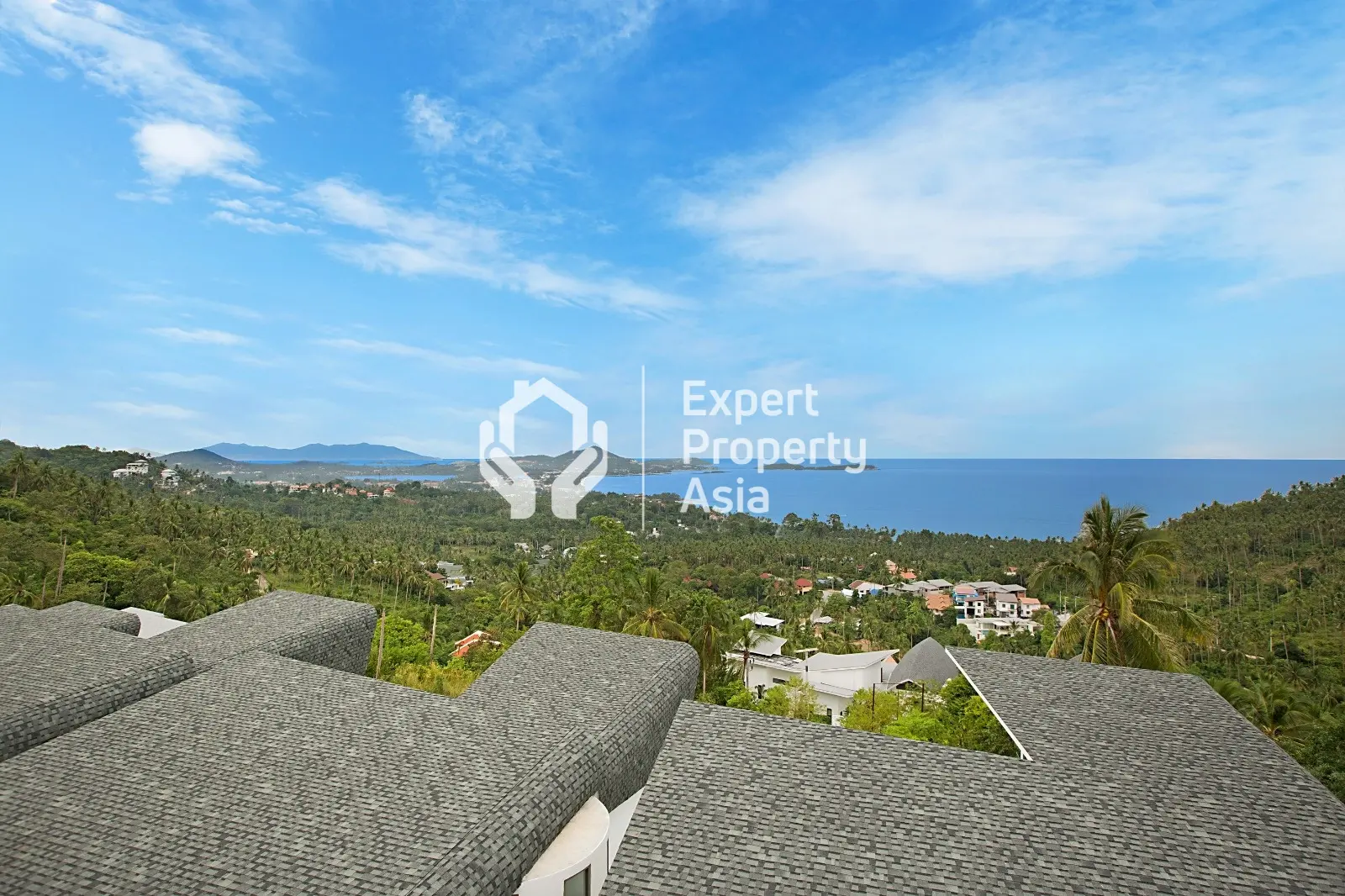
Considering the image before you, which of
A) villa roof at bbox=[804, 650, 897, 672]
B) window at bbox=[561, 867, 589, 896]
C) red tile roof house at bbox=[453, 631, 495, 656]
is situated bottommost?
villa roof at bbox=[804, 650, 897, 672]

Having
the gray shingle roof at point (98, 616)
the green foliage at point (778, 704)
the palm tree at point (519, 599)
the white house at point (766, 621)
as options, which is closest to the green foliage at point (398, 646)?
the palm tree at point (519, 599)

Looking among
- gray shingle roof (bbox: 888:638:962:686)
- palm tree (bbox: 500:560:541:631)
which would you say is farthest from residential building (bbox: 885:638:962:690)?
palm tree (bbox: 500:560:541:631)

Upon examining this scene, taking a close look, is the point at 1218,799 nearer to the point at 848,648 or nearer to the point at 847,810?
the point at 847,810

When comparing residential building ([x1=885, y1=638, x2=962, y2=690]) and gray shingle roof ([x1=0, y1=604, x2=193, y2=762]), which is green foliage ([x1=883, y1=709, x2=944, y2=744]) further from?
gray shingle roof ([x1=0, y1=604, x2=193, y2=762])

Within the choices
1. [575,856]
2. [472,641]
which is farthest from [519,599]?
[575,856]

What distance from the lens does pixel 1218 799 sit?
18.2ft

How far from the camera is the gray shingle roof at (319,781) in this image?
16.7 feet

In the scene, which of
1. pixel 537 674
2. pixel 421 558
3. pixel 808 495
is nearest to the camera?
pixel 537 674

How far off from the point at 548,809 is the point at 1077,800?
4.32m

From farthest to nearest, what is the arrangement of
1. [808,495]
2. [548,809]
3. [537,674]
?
[808,495] → [537,674] → [548,809]

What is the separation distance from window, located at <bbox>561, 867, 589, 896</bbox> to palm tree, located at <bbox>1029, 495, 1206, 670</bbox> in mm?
7063

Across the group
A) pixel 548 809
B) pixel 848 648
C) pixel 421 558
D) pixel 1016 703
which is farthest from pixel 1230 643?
pixel 421 558

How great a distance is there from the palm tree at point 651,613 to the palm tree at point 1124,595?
24.9ft

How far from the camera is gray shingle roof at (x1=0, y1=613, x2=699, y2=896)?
16.7ft
